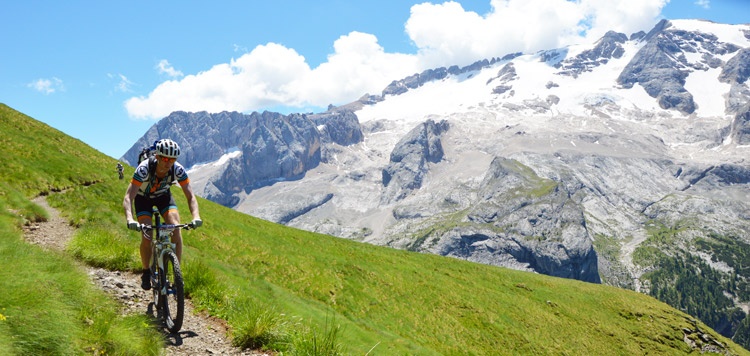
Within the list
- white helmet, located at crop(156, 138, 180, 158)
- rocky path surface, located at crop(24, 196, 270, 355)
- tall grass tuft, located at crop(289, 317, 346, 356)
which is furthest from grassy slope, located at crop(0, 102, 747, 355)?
white helmet, located at crop(156, 138, 180, 158)

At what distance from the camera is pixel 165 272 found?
38.3ft

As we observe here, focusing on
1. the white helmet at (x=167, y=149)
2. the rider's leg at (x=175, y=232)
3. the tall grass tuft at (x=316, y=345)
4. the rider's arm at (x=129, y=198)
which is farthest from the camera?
the rider's leg at (x=175, y=232)

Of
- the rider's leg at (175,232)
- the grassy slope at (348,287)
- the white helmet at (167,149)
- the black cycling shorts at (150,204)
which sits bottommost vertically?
the grassy slope at (348,287)

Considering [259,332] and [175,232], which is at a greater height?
[175,232]

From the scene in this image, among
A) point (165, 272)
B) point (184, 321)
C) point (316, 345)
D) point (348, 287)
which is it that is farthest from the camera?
point (348, 287)

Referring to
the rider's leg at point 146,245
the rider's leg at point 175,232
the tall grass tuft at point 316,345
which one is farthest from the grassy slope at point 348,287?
the tall grass tuft at point 316,345

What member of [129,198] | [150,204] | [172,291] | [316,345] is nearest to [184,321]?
[172,291]

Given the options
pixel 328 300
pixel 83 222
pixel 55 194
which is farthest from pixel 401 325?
pixel 55 194

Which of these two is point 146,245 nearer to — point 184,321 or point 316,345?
point 184,321

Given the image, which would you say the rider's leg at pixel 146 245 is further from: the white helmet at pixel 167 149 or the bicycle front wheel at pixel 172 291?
the white helmet at pixel 167 149

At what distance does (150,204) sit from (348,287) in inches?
738

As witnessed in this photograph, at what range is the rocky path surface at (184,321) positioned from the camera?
429 inches

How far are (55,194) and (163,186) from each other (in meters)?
17.3

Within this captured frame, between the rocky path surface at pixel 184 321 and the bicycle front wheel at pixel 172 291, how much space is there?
1.07 feet
